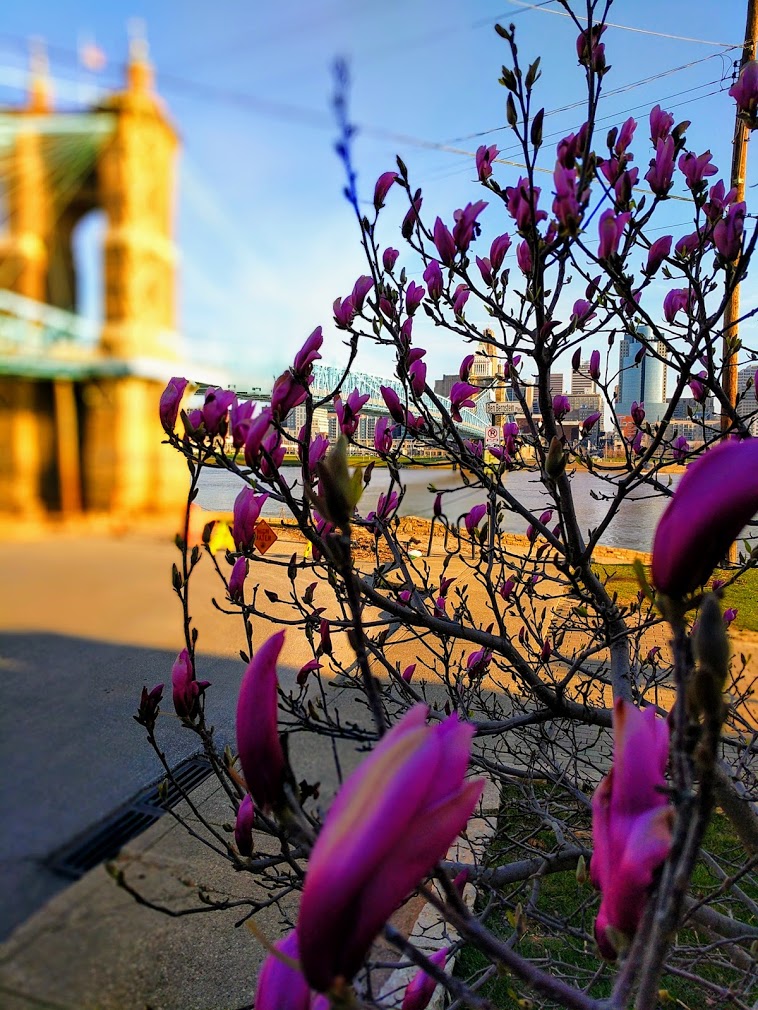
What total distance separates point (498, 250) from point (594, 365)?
305mm

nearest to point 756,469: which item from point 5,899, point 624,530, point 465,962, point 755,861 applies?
point 755,861

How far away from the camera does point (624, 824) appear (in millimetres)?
200

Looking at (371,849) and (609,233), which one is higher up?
(609,233)

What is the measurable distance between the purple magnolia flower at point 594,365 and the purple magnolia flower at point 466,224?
360 millimetres

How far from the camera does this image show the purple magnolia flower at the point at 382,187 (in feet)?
2.82

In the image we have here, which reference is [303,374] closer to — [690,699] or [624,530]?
[690,699]

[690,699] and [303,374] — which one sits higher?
[303,374]

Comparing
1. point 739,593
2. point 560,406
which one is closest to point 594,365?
point 560,406

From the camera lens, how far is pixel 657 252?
793 millimetres

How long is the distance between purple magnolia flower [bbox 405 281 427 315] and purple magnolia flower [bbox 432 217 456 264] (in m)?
0.08

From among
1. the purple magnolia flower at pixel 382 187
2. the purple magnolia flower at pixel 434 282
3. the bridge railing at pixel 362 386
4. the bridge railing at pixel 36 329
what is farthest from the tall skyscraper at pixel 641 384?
the bridge railing at pixel 36 329

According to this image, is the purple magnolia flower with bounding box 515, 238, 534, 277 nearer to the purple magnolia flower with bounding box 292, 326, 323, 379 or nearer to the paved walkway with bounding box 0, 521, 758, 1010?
the purple magnolia flower with bounding box 292, 326, 323, 379

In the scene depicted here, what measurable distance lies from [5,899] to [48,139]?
1.26 metres

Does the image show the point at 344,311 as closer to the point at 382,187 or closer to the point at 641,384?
the point at 382,187
